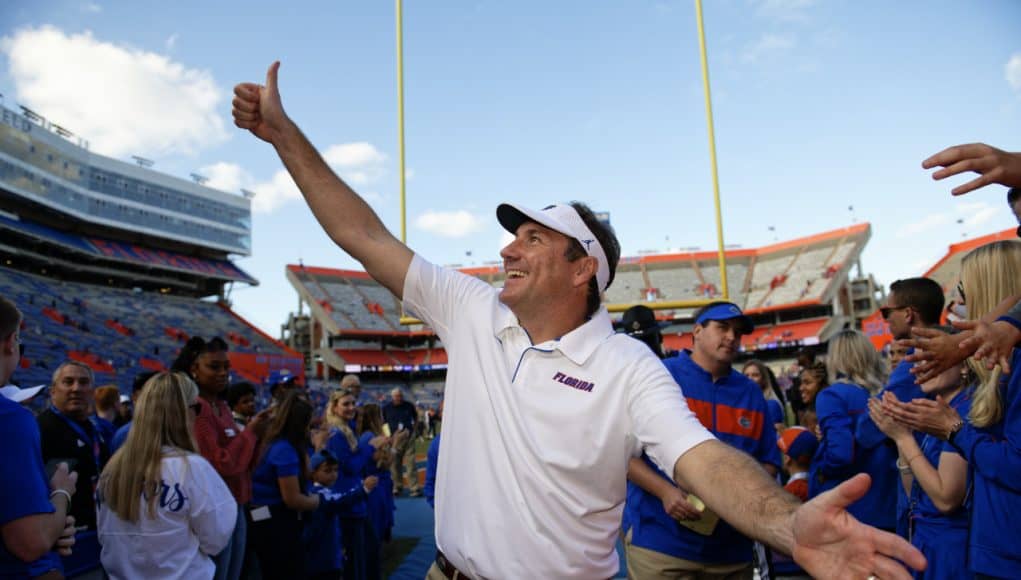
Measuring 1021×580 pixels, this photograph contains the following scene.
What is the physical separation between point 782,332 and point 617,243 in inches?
1810

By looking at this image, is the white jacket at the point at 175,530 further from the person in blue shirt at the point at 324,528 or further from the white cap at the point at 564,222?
the white cap at the point at 564,222

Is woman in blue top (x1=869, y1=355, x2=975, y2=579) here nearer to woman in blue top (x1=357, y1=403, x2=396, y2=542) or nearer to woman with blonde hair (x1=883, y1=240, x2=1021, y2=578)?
woman with blonde hair (x1=883, y1=240, x2=1021, y2=578)

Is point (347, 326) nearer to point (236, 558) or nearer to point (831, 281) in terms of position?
point (831, 281)

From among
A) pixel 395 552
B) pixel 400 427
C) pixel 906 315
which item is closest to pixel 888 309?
pixel 906 315

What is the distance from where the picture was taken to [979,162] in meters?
2.09

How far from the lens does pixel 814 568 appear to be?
3.84 feet

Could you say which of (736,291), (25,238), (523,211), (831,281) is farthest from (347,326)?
(523,211)

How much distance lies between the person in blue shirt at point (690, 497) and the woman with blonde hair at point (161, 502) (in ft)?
6.87

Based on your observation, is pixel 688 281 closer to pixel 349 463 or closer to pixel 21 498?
pixel 349 463

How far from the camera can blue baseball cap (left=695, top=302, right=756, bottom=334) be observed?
12.0 feet

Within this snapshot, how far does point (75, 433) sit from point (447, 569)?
3067 millimetres

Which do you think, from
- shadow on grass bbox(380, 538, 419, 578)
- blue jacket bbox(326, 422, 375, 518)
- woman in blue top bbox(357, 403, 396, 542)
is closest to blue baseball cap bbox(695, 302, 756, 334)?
blue jacket bbox(326, 422, 375, 518)

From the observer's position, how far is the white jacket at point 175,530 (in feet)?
10.4

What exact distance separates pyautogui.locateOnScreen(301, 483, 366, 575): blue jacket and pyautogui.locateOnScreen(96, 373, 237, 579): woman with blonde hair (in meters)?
1.57
